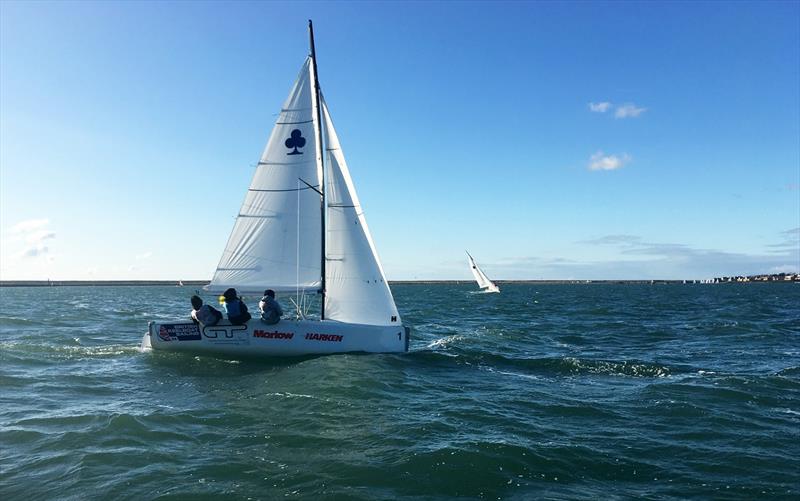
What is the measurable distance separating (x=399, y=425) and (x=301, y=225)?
918 centimetres

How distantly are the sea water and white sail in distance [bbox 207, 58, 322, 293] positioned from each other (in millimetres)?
2793

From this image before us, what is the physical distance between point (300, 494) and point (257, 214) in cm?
1181

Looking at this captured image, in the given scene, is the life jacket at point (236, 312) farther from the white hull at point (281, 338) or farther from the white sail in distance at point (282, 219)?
the white sail in distance at point (282, 219)

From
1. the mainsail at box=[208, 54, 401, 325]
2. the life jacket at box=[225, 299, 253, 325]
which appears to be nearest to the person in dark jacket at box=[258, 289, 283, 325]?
the life jacket at box=[225, 299, 253, 325]

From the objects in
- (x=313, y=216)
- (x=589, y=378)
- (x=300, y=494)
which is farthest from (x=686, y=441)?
(x=313, y=216)

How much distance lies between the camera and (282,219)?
56.1 ft

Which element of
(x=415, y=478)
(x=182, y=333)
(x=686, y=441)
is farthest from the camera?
Result: (x=182, y=333)

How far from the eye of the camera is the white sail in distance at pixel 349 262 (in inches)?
650

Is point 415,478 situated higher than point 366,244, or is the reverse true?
point 366,244

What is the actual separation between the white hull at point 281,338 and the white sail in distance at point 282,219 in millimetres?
1419

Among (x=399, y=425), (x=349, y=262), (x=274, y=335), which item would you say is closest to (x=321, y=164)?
(x=349, y=262)

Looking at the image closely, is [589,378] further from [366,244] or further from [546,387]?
[366,244]

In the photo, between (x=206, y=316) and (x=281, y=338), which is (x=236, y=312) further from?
(x=281, y=338)

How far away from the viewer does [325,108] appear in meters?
17.4
